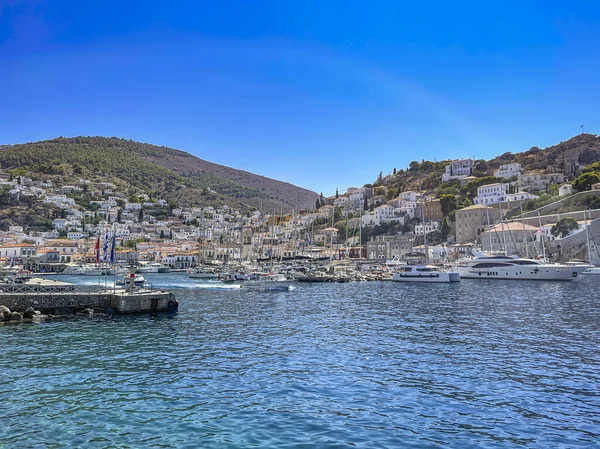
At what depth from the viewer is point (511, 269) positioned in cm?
6203

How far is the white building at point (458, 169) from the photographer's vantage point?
145 meters

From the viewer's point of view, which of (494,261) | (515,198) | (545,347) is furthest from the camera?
(515,198)

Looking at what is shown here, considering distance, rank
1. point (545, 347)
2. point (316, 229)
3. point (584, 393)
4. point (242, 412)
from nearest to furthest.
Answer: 1. point (242, 412)
2. point (584, 393)
3. point (545, 347)
4. point (316, 229)

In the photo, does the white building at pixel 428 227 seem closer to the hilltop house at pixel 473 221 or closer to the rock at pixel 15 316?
the hilltop house at pixel 473 221

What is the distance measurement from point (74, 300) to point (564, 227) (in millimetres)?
81480

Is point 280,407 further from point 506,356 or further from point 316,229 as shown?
point 316,229

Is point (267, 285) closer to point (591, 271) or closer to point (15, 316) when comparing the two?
point (15, 316)

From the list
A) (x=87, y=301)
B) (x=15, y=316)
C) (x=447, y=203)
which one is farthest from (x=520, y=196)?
(x=15, y=316)

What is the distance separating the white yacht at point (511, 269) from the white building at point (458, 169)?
81.0 m

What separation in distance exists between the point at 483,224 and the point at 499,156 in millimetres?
63416

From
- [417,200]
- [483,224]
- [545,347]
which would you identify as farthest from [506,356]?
[417,200]

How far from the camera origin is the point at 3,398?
12.3 meters

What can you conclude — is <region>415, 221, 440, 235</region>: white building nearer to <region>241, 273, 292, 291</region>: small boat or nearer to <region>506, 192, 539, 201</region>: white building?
<region>506, 192, 539, 201</region>: white building

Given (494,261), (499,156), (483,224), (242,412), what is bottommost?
(242,412)
